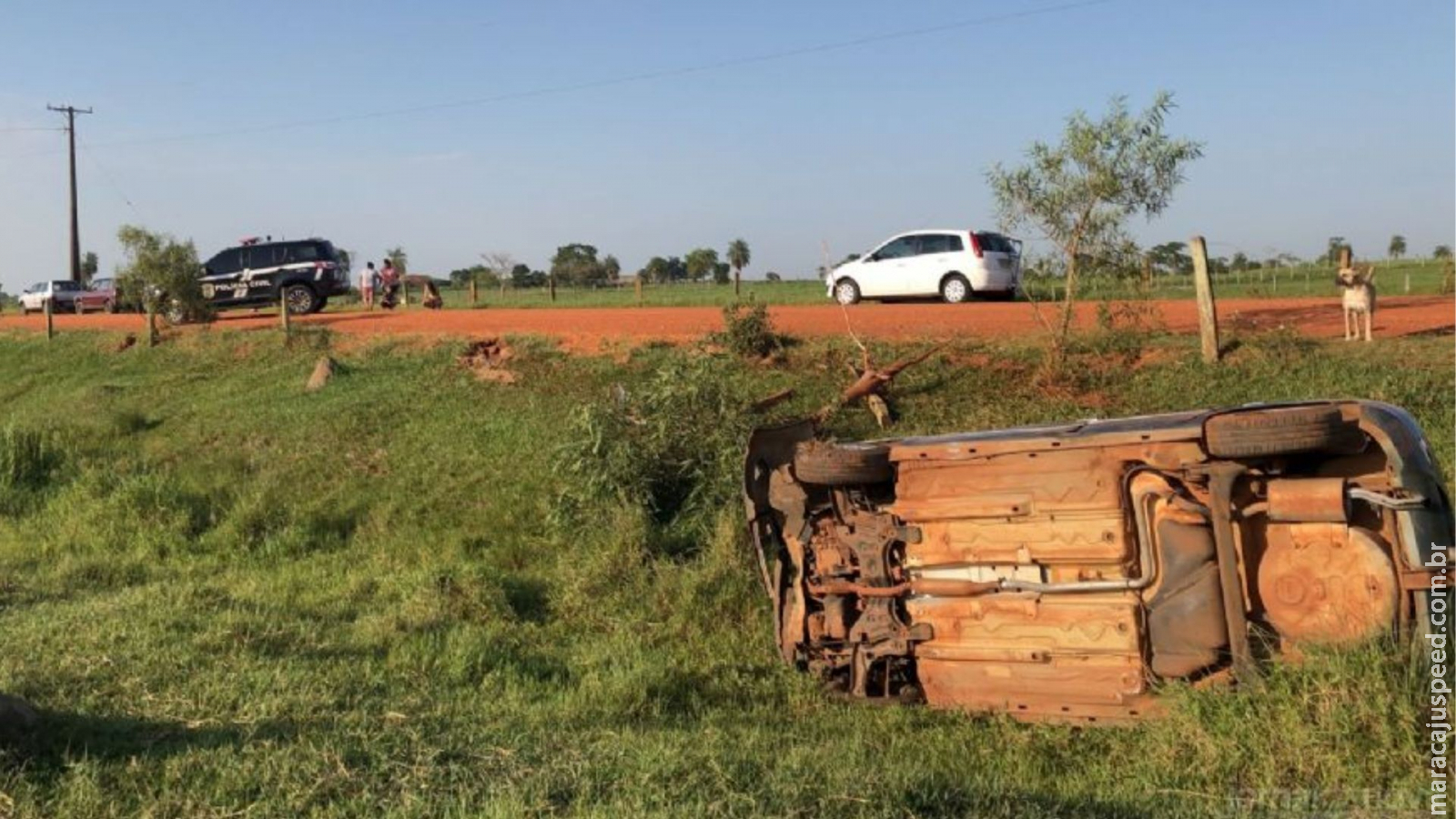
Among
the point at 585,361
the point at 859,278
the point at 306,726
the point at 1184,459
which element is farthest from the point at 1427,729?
the point at 859,278

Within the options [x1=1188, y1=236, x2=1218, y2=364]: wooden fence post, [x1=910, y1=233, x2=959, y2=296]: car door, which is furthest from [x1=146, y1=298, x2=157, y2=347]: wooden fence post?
[x1=1188, y1=236, x2=1218, y2=364]: wooden fence post

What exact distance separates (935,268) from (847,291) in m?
2.18

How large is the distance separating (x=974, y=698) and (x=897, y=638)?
504mm

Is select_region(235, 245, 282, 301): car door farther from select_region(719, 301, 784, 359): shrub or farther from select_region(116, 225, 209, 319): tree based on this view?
select_region(719, 301, 784, 359): shrub

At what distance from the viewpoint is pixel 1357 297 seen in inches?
485

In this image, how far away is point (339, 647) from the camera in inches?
277

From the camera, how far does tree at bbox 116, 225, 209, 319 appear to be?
74.1ft

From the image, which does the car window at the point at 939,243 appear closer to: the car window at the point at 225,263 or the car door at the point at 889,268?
the car door at the point at 889,268

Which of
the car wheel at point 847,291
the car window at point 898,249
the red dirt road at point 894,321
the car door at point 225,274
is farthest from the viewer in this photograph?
the car door at point 225,274

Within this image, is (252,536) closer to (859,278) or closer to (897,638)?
(897,638)

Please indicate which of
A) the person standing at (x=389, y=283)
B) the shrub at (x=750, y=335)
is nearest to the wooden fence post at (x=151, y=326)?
the person standing at (x=389, y=283)

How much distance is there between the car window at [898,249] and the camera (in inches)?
837

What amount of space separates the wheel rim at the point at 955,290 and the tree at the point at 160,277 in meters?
15.4

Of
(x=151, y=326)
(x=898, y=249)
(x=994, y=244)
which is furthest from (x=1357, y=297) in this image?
(x=151, y=326)
